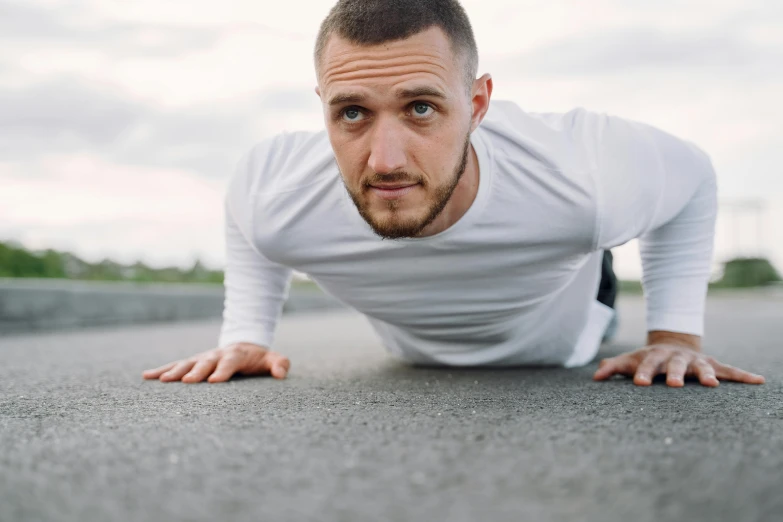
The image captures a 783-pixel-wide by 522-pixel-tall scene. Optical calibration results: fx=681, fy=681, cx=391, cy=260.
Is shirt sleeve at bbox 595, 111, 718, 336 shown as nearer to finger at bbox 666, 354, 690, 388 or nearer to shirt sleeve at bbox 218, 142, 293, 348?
finger at bbox 666, 354, 690, 388

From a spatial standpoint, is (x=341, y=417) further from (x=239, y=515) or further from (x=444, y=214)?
(x=444, y=214)

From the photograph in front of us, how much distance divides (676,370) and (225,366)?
1.24 m

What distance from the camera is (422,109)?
5.39ft

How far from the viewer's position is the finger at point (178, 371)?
1926 millimetres

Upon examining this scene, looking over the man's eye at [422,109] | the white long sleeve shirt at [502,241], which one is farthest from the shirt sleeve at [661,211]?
the man's eye at [422,109]

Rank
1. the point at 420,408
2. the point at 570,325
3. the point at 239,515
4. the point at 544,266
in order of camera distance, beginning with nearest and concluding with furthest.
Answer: the point at 239,515 < the point at 420,408 < the point at 544,266 < the point at 570,325

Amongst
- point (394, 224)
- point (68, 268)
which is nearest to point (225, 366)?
point (394, 224)

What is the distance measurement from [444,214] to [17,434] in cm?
111

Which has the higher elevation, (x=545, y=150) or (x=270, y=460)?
(x=545, y=150)

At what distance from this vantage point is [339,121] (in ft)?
5.53

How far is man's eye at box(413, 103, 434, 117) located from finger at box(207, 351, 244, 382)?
2.98ft

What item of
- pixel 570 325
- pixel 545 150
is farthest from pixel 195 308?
pixel 545 150

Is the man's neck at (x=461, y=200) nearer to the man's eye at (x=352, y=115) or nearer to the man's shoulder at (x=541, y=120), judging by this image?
the man's shoulder at (x=541, y=120)

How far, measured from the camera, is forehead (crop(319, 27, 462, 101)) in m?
1.61
